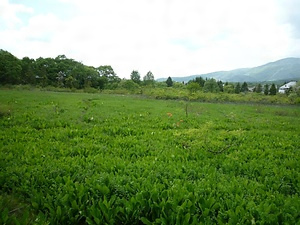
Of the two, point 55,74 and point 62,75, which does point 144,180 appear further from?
point 62,75

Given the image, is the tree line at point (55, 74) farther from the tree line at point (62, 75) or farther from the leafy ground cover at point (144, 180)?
the leafy ground cover at point (144, 180)

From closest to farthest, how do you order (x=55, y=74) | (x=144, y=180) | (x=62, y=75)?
1. (x=144, y=180)
2. (x=55, y=74)
3. (x=62, y=75)

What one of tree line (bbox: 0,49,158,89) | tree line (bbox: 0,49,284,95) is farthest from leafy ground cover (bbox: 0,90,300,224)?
tree line (bbox: 0,49,158,89)

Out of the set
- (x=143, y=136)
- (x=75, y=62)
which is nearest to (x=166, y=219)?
(x=143, y=136)

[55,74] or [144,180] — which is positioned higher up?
[55,74]

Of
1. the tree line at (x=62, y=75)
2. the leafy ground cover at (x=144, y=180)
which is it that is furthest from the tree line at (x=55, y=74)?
the leafy ground cover at (x=144, y=180)

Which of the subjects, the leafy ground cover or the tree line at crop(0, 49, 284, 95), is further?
the tree line at crop(0, 49, 284, 95)

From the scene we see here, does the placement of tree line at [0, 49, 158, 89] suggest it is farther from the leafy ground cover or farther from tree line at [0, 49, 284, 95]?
the leafy ground cover

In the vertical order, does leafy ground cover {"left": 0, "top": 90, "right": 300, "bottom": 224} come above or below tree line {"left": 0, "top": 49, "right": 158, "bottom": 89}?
below

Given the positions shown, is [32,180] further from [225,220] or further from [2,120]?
[2,120]

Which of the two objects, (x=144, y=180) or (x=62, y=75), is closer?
(x=144, y=180)

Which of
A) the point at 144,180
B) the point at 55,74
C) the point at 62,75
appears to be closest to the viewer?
the point at 144,180

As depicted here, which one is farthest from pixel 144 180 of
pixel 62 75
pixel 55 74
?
pixel 62 75

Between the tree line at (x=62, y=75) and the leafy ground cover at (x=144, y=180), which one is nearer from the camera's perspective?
the leafy ground cover at (x=144, y=180)
